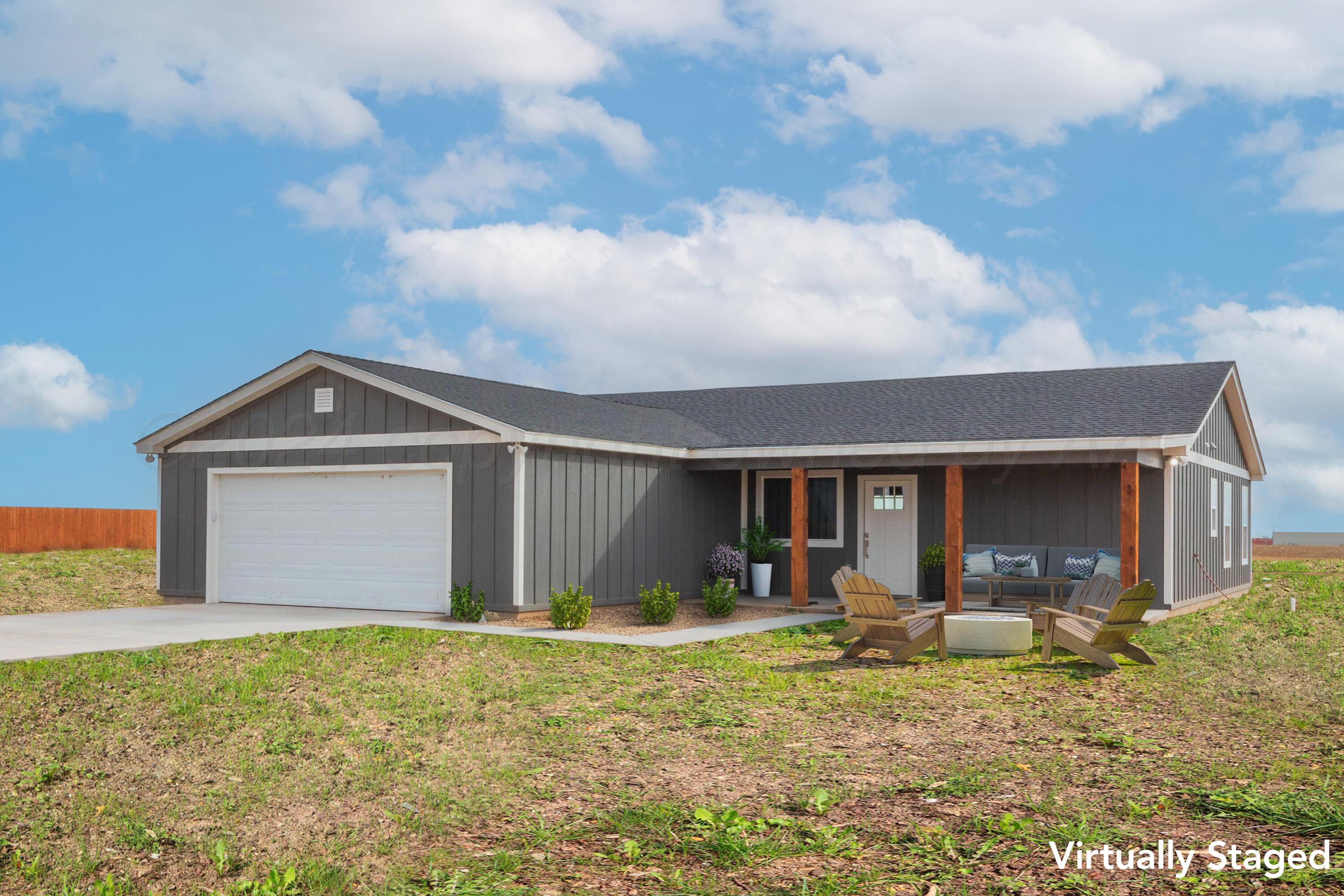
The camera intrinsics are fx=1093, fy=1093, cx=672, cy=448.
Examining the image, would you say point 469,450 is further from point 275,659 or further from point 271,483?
point 275,659

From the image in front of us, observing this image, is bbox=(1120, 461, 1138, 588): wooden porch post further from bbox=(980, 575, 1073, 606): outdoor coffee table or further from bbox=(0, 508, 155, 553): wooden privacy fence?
bbox=(0, 508, 155, 553): wooden privacy fence

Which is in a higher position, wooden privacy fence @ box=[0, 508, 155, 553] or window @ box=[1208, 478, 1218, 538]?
window @ box=[1208, 478, 1218, 538]

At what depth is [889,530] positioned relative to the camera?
17688 mm

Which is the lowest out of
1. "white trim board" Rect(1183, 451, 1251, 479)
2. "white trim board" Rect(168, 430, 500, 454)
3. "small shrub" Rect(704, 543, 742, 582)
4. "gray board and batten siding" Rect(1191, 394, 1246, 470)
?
"small shrub" Rect(704, 543, 742, 582)

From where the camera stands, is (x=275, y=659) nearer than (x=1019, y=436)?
Yes

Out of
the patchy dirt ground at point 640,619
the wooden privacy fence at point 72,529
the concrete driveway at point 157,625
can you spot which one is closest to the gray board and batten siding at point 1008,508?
the patchy dirt ground at point 640,619

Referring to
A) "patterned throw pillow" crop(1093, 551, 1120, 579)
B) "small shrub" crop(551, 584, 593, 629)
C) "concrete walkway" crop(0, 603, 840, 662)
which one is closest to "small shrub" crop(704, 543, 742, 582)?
"concrete walkway" crop(0, 603, 840, 662)

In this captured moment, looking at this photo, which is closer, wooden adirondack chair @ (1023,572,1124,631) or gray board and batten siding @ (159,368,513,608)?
wooden adirondack chair @ (1023,572,1124,631)

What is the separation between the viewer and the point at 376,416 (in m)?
15.1

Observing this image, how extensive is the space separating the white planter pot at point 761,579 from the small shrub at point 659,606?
3.29 m

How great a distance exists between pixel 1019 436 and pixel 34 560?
19743 millimetres

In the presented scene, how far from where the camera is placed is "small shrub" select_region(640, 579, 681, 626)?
1420 cm

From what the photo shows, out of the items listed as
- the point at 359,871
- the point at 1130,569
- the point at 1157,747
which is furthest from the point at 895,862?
the point at 1130,569

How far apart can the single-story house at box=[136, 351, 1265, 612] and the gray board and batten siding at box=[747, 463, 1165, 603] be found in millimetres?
30
